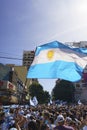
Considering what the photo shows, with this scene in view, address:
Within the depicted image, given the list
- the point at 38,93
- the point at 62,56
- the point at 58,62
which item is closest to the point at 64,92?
the point at 38,93

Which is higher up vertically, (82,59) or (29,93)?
(82,59)

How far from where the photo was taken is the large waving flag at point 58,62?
13.4 meters

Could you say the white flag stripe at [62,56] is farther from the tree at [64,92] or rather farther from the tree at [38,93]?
the tree at [64,92]

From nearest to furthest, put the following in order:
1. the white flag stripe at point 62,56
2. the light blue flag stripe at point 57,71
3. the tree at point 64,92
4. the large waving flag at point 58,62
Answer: the light blue flag stripe at point 57,71 → the large waving flag at point 58,62 → the white flag stripe at point 62,56 → the tree at point 64,92

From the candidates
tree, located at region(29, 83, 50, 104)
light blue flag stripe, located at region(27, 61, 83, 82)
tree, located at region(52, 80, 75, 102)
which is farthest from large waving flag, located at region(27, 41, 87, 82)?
tree, located at region(52, 80, 75, 102)

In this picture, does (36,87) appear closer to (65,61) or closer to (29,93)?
(29,93)

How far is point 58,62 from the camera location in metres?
14.2

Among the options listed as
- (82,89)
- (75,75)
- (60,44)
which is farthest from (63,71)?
(82,89)

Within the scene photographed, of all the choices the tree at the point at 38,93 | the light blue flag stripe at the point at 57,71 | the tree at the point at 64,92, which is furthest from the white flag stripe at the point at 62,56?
the tree at the point at 64,92

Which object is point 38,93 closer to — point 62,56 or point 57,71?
point 62,56

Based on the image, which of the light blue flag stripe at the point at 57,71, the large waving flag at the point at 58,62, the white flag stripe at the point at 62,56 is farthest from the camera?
the white flag stripe at the point at 62,56

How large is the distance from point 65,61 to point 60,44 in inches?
37.1

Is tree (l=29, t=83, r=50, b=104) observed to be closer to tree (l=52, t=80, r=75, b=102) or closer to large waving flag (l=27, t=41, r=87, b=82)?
tree (l=52, t=80, r=75, b=102)

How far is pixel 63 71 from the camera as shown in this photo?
44.7ft
